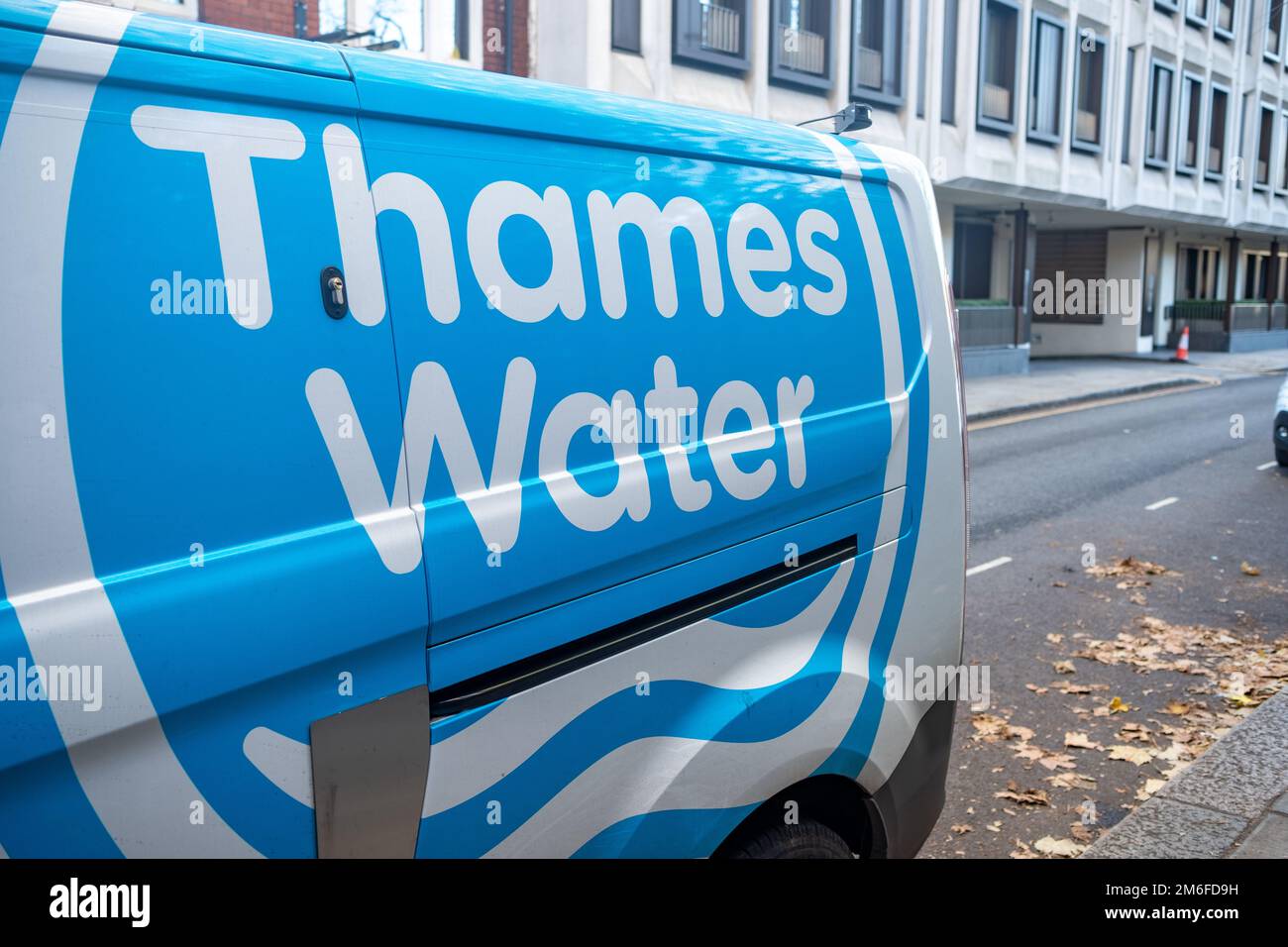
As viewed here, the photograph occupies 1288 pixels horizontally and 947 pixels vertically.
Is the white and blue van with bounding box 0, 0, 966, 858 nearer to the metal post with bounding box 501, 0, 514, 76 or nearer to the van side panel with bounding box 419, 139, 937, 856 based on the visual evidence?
the van side panel with bounding box 419, 139, 937, 856

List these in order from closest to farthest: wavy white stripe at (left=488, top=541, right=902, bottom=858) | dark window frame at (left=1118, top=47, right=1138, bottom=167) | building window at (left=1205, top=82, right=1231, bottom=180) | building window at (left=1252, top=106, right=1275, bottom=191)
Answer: wavy white stripe at (left=488, top=541, right=902, bottom=858)
dark window frame at (left=1118, top=47, right=1138, bottom=167)
building window at (left=1205, top=82, right=1231, bottom=180)
building window at (left=1252, top=106, right=1275, bottom=191)

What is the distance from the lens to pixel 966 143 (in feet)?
75.9

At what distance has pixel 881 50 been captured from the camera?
2152cm

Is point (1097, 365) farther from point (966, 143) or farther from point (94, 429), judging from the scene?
point (94, 429)

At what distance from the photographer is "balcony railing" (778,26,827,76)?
63.8ft

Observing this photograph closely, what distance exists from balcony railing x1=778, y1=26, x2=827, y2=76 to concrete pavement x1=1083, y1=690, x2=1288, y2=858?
1683 centimetres

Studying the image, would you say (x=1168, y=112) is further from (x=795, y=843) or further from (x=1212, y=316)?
(x=795, y=843)

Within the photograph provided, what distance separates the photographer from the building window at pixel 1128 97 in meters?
29.8

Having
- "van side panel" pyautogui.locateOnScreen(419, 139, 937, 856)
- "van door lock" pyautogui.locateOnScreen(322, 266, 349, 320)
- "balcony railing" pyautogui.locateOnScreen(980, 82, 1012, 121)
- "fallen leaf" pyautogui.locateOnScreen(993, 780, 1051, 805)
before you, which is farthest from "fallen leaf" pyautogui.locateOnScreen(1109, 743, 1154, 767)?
"balcony railing" pyautogui.locateOnScreen(980, 82, 1012, 121)

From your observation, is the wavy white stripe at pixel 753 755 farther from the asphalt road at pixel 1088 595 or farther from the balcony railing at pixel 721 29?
the balcony railing at pixel 721 29

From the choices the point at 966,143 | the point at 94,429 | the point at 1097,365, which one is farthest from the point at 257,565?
the point at 1097,365
